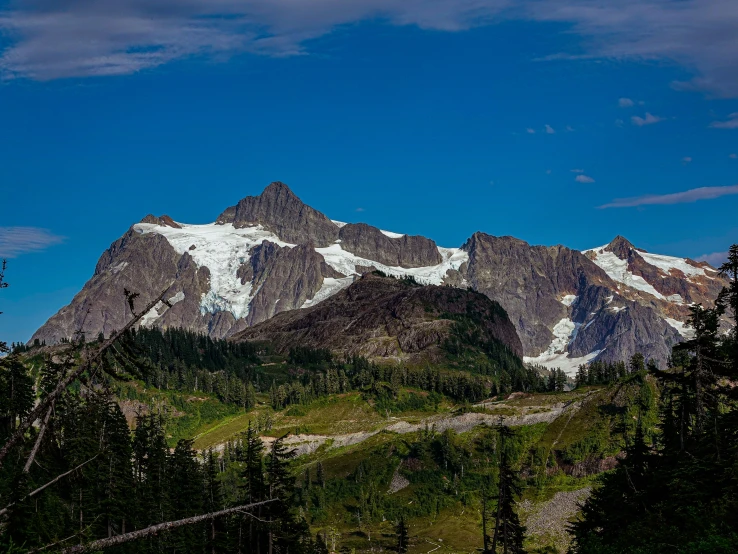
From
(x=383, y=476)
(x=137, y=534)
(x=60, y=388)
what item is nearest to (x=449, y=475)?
(x=383, y=476)

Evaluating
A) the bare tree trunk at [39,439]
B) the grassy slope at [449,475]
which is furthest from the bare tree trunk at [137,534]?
the grassy slope at [449,475]

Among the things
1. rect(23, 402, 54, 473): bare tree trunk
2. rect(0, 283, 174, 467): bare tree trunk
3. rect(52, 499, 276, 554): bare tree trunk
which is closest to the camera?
rect(52, 499, 276, 554): bare tree trunk

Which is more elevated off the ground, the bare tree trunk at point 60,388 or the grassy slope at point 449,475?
the bare tree trunk at point 60,388

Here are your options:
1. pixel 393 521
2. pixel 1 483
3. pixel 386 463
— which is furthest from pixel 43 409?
pixel 386 463

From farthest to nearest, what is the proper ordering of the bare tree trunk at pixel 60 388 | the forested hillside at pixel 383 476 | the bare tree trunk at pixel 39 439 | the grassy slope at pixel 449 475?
the grassy slope at pixel 449 475 → the forested hillside at pixel 383 476 → the bare tree trunk at pixel 39 439 → the bare tree trunk at pixel 60 388

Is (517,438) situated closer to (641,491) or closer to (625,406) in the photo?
(625,406)

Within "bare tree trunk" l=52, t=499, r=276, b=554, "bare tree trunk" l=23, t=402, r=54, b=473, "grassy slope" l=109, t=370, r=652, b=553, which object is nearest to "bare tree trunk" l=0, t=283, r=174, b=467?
"bare tree trunk" l=23, t=402, r=54, b=473

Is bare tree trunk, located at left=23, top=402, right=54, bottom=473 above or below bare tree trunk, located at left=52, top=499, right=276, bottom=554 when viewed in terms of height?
above

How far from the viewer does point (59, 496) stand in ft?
264

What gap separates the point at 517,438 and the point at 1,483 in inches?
5479

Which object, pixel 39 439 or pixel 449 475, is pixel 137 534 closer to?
pixel 39 439

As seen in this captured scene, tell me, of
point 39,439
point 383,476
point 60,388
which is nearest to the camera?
point 60,388

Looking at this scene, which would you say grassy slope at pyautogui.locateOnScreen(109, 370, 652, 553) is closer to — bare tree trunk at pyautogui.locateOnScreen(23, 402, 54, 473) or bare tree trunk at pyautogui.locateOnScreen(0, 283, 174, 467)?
bare tree trunk at pyautogui.locateOnScreen(23, 402, 54, 473)

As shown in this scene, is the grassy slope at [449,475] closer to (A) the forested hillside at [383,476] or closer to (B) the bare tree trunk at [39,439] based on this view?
(A) the forested hillside at [383,476]
